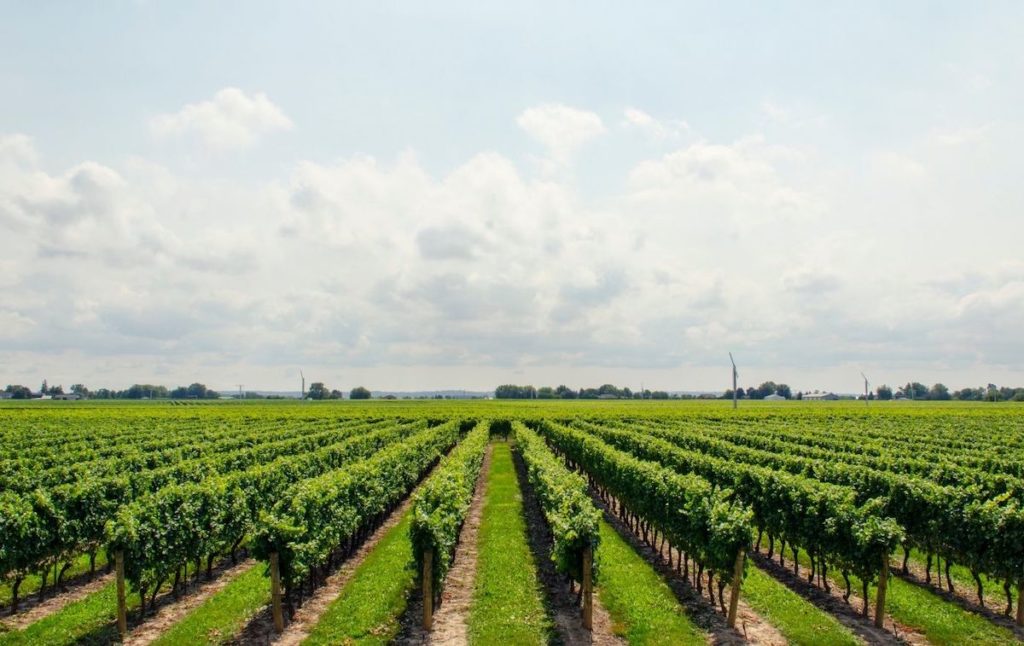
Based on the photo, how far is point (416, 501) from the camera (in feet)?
56.3

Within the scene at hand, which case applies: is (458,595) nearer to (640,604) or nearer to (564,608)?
(564,608)

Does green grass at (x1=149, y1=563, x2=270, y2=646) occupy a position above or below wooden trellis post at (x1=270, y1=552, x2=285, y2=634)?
below

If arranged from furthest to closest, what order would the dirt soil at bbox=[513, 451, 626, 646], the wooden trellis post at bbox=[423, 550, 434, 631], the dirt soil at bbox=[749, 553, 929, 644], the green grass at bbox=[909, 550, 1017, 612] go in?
the green grass at bbox=[909, 550, 1017, 612]
the wooden trellis post at bbox=[423, 550, 434, 631]
the dirt soil at bbox=[749, 553, 929, 644]
the dirt soil at bbox=[513, 451, 626, 646]

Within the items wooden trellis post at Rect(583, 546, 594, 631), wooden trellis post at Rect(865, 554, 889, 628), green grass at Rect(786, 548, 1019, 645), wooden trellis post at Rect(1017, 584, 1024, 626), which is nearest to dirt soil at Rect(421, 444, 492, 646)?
wooden trellis post at Rect(583, 546, 594, 631)

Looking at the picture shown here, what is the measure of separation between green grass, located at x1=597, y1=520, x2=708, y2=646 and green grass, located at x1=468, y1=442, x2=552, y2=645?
1.79m

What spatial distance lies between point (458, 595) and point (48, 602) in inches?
410

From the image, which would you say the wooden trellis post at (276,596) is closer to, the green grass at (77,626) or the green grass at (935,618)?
the green grass at (77,626)

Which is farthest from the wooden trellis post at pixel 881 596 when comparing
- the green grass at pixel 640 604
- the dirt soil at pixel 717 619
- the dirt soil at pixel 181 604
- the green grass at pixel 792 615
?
the dirt soil at pixel 181 604

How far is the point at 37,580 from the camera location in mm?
17719

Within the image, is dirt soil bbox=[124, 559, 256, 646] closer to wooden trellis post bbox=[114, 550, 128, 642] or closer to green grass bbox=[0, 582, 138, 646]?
wooden trellis post bbox=[114, 550, 128, 642]

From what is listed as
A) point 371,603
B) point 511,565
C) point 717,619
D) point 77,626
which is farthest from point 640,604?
point 77,626

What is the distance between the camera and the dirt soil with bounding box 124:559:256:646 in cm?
1384

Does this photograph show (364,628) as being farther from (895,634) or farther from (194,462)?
(194,462)

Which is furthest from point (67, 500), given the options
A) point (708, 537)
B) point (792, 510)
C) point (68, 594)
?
point (792, 510)
